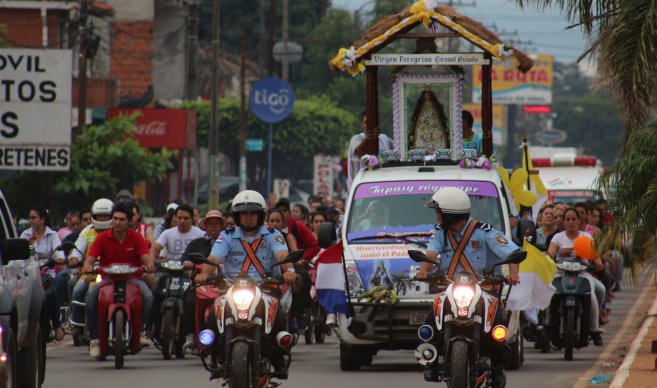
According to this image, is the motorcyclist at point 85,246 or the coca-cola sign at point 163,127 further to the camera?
the coca-cola sign at point 163,127

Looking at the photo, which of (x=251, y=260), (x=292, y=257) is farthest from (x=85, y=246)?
(x=292, y=257)

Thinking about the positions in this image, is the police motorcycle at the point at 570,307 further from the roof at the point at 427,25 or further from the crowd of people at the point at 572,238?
the roof at the point at 427,25

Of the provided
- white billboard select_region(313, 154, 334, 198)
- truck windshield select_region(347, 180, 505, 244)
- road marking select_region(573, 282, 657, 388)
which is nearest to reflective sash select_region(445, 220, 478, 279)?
road marking select_region(573, 282, 657, 388)

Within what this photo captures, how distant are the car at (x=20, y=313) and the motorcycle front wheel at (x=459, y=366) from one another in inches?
119

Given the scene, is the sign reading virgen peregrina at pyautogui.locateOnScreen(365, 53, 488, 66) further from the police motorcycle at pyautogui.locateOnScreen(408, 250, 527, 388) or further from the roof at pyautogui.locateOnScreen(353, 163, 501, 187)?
the police motorcycle at pyautogui.locateOnScreen(408, 250, 527, 388)

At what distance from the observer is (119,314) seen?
16812 millimetres

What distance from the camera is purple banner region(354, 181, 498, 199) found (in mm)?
16969

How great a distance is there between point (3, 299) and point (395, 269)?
235 inches

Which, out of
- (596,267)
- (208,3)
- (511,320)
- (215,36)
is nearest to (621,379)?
(511,320)

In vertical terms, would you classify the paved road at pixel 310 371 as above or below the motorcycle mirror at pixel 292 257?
below

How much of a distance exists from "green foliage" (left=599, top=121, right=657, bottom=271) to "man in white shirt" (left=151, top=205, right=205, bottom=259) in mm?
4887

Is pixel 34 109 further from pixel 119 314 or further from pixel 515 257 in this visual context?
pixel 515 257

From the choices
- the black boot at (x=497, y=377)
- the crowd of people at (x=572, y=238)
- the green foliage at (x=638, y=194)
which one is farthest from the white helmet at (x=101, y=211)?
the black boot at (x=497, y=377)

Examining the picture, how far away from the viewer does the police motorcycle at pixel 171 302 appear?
17.9 m
